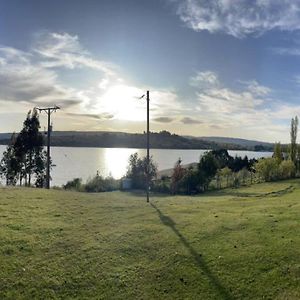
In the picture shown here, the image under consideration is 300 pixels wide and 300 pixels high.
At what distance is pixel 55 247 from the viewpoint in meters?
14.8

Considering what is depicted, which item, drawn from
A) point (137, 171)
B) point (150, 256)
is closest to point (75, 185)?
point (137, 171)

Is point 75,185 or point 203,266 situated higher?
point 203,266

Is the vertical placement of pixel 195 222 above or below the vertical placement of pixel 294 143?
below

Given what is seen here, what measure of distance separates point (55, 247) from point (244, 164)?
6637cm

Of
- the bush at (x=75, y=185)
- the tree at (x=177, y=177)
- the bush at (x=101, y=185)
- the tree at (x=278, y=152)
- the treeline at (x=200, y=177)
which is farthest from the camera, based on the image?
the tree at (x=278, y=152)

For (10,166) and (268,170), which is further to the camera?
(10,166)

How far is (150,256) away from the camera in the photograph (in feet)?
45.8

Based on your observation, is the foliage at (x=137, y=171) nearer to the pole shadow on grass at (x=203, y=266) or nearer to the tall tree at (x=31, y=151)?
the tall tree at (x=31, y=151)

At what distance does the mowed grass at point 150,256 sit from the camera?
37.7 ft

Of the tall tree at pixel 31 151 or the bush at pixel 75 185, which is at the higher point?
the tall tree at pixel 31 151

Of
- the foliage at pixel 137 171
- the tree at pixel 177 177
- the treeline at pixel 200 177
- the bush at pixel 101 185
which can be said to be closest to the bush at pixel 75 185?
the treeline at pixel 200 177

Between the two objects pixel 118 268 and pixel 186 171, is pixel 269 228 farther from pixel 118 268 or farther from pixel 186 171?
pixel 186 171

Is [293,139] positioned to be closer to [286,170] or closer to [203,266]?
[286,170]

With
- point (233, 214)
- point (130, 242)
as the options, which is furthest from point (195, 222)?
point (130, 242)
